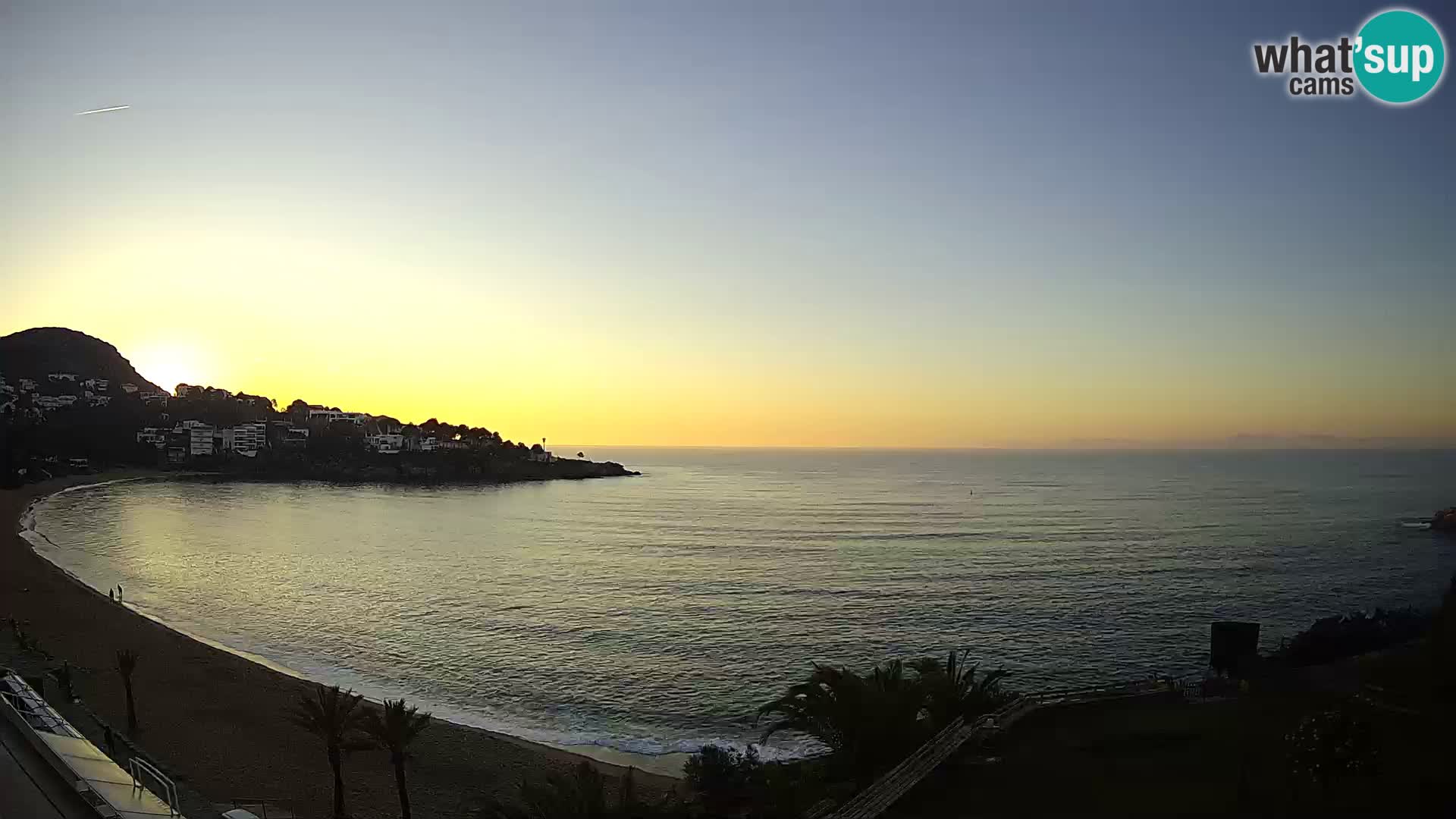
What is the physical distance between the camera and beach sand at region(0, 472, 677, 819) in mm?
22203

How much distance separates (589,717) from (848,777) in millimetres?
14316

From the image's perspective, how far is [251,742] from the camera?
25578 mm

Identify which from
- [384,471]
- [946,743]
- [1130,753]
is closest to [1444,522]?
[1130,753]

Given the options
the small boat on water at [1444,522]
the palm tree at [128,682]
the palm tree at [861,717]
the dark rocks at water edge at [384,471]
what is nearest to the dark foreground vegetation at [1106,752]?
the palm tree at [861,717]

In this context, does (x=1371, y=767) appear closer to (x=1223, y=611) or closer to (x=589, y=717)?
(x=589, y=717)

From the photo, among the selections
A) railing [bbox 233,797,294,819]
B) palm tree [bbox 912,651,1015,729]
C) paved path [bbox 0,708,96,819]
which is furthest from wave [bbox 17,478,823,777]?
paved path [bbox 0,708,96,819]

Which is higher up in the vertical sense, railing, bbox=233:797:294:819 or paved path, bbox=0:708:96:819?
paved path, bbox=0:708:96:819

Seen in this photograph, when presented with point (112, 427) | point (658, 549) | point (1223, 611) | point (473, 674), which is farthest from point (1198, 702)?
point (112, 427)

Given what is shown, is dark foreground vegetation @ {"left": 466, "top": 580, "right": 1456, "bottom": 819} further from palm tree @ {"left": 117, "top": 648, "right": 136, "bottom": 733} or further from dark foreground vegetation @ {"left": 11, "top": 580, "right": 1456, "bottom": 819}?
palm tree @ {"left": 117, "top": 648, "right": 136, "bottom": 733}

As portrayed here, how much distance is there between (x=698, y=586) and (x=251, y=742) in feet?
104

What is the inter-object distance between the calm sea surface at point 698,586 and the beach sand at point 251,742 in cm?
266

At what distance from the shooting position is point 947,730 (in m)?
17.3

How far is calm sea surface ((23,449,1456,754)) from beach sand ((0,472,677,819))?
266cm

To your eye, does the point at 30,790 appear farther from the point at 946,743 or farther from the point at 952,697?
the point at 952,697
